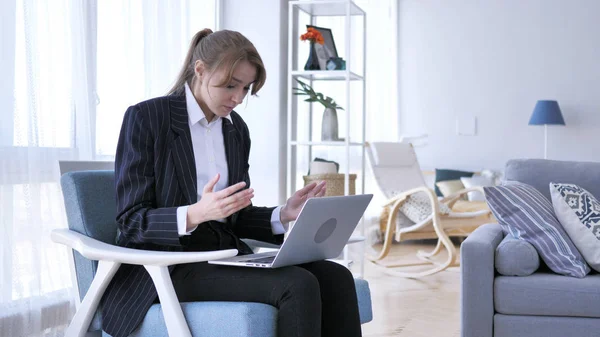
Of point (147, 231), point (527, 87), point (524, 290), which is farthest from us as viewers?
point (527, 87)

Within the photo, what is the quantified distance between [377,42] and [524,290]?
5218 mm

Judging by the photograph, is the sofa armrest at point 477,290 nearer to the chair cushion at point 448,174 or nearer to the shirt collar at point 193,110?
the shirt collar at point 193,110

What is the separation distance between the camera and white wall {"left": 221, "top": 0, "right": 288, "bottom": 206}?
14.9 feet

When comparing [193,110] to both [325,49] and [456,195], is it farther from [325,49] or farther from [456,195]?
[456,195]

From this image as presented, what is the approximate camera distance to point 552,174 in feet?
10.8

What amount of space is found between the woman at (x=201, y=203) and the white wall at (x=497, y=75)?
18.6ft

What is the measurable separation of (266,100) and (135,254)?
282 centimetres

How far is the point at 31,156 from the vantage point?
283 cm

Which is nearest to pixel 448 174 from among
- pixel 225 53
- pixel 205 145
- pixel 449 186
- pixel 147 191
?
pixel 449 186

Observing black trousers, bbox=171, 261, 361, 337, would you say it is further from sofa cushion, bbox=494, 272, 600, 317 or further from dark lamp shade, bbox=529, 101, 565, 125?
dark lamp shade, bbox=529, 101, 565, 125

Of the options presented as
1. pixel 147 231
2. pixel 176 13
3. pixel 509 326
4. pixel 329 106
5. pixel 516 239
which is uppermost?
pixel 176 13

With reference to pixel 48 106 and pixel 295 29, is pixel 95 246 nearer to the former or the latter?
pixel 48 106

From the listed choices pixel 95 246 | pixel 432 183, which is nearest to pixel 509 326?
pixel 95 246

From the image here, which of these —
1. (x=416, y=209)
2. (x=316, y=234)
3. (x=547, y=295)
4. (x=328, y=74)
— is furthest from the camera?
(x=416, y=209)
